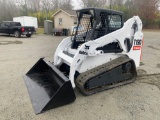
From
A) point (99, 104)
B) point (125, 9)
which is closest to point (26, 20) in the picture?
point (125, 9)

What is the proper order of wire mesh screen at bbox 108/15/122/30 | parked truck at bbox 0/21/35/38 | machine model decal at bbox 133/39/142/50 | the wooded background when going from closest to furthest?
wire mesh screen at bbox 108/15/122/30 < machine model decal at bbox 133/39/142/50 < parked truck at bbox 0/21/35/38 < the wooded background

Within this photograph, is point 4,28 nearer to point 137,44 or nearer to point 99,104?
point 137,44

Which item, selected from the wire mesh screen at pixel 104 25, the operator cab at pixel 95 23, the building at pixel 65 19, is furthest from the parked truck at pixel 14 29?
the wire mesh screen at pixel 104 25

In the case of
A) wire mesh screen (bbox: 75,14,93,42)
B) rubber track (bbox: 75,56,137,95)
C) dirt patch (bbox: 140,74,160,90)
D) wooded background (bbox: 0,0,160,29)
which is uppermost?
wooded background (bbox: 0,0,160,29)

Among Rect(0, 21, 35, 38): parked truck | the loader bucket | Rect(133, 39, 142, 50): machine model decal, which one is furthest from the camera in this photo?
Rect(0, 21, 35, 38): parked truck

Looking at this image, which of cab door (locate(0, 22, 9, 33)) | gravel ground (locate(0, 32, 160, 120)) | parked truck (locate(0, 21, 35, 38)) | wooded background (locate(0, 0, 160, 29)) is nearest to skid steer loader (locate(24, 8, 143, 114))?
gravel ground (locate(0, 32, 160, 120))

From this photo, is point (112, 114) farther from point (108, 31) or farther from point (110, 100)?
point (108, 31)

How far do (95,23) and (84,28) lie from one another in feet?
2.35

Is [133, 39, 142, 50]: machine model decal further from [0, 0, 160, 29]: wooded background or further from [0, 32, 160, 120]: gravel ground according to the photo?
[0, 0, 160, 29]: wooded background

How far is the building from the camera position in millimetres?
23281

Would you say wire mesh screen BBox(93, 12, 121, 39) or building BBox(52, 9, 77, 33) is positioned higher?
building BBox(52, 9, 77, 33)

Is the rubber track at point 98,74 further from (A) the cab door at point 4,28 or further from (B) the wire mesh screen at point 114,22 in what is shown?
(A) the cab door at point 4,28

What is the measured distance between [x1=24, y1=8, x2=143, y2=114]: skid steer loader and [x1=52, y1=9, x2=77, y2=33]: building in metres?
18.5

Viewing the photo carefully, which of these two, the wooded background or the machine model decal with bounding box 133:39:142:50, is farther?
the wooded background
